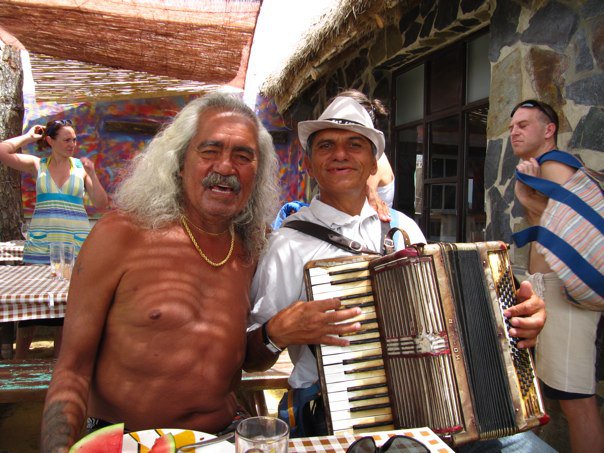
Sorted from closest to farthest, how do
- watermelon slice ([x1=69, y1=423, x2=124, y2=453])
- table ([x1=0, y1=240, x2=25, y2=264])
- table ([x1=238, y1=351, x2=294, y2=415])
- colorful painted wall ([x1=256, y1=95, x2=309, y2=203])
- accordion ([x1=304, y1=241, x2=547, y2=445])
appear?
watermelon slice ([x1=69, y1=423, x2=124, y2=453]) < accordion ([x1=304, y1=241, x2=547, y2=445]) < table ([x1=238, y1=351, x2=294, y2=415]) < table ([x1=0, y1=240, x2=25, y2=264]) < colorful painted wall ([x1=256, y1=95, x2=309, y2=203])

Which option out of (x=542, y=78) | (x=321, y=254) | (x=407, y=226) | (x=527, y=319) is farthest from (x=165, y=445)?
(x=542, y=78)

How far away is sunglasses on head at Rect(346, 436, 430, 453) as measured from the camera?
1.06 metres

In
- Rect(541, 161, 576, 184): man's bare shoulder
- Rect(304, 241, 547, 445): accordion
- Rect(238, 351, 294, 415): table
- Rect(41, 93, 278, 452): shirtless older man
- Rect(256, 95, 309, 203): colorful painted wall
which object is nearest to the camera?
Rect(304, 241, 547, 445): accordion

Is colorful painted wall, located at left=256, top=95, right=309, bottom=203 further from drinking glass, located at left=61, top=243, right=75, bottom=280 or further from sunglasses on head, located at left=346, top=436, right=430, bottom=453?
sunglasses on head, located at left=346, top=436, right=430, bottom=453

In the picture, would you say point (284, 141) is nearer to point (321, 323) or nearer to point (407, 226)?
point (407, 226)

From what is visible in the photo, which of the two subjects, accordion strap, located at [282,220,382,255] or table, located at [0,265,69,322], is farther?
table, located at [0,265,69,322]

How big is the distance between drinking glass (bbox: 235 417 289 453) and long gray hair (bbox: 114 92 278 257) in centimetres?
93

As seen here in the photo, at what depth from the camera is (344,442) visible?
47.3 inches

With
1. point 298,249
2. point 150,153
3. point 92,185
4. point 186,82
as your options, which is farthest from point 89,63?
point 298,249

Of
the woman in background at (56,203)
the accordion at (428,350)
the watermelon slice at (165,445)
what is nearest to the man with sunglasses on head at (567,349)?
the accordion at (428,350)

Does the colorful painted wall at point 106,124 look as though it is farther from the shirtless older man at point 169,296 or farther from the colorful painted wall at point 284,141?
the shirtless older man at point 169,296

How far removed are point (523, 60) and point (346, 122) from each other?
1844mm

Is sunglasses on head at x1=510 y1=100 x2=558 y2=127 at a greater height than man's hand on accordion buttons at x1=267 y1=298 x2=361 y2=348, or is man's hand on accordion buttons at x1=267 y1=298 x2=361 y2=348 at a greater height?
sunglasses on head at x1=510 y1=100 x2=558 y2=127

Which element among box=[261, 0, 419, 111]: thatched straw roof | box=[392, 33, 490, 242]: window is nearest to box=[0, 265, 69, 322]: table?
box=[392, 33, 490, 242]: window
